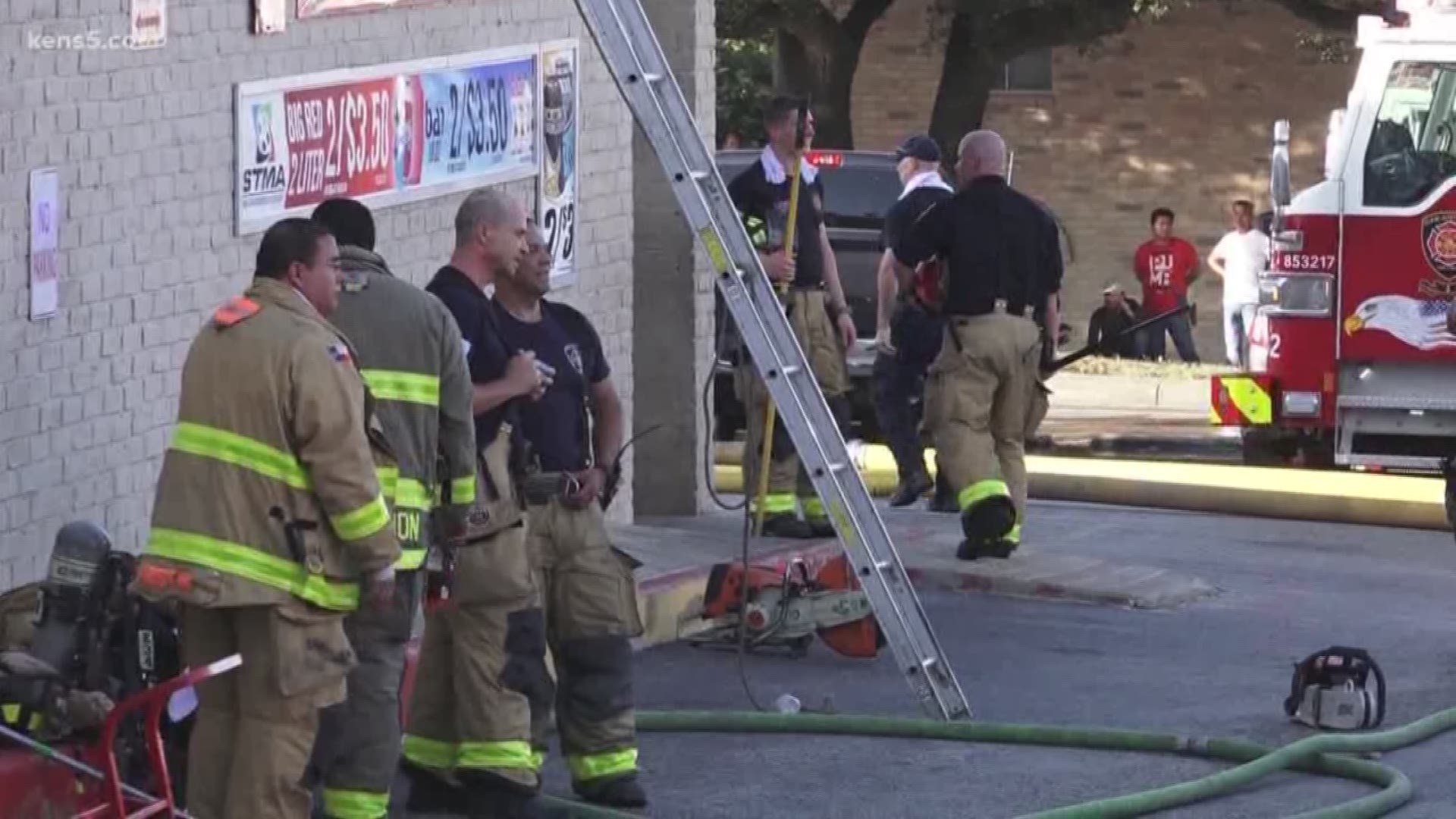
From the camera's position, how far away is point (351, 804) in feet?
25.5

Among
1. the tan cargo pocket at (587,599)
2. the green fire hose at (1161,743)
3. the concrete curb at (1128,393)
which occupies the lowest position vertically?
the concrete curb at (1128,393)

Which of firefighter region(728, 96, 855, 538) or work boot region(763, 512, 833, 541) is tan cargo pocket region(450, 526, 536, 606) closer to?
firefighter region(728, 96, 855, 538)

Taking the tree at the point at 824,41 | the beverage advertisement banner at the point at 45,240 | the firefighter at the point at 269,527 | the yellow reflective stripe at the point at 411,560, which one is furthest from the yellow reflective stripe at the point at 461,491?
the tree at the point at 824,41

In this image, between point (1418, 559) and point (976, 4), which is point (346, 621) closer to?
point (1418, 559)

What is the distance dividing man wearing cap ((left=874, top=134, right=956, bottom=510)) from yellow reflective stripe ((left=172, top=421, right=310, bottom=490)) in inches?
291

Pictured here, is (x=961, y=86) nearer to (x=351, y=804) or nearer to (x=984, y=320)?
(x=984, y=320)

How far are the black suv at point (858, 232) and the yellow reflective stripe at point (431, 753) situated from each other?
1060 centimetres

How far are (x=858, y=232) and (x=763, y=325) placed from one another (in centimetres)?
1053

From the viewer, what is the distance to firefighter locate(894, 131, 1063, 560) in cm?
1265

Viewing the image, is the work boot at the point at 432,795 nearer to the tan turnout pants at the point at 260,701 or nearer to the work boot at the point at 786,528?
the tan turnout pants at the point at 260,701

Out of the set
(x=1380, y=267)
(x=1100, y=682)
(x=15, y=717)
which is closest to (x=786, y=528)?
(x=1100, y=682)

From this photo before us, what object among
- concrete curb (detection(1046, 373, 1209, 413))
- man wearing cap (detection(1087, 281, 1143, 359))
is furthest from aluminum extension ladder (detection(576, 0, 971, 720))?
man wearing cap (detection(1087, 281, 1143, 359))

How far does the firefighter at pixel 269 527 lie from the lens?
23.4 ft

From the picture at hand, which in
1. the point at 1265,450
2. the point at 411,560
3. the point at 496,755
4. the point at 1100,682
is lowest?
the point at 1265,450
